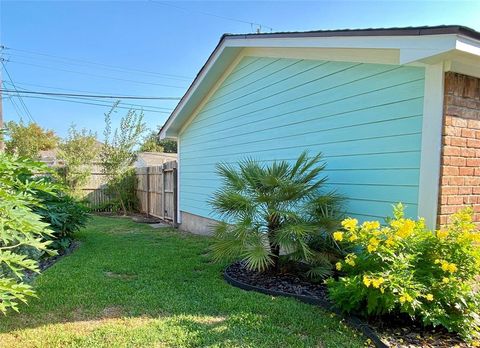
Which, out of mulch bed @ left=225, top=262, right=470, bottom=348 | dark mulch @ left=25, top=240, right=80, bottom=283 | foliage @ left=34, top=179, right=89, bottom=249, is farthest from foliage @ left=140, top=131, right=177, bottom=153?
mulch bed @ left=225, top=262, right=470, bottom=348

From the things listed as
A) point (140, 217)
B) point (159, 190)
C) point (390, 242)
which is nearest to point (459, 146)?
point (390, 242)

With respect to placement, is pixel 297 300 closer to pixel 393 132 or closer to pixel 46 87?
pixel 393 132

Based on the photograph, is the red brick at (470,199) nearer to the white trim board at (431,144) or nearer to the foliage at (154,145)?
the white trim board at (431,144)

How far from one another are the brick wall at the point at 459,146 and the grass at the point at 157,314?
183 centimetres

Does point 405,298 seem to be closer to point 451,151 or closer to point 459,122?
point 451,151

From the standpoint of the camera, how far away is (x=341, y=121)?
4727 millimetres

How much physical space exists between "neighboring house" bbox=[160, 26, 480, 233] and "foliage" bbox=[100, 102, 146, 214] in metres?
8.28

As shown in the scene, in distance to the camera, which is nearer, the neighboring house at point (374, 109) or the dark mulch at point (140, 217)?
the neighboring house at point (374, 109)

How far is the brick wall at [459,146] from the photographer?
3461 mm

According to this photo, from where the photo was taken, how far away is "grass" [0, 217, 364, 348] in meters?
2.92

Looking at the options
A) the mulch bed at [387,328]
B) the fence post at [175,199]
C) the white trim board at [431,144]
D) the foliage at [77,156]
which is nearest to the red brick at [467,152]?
the white trim board at [431,144]

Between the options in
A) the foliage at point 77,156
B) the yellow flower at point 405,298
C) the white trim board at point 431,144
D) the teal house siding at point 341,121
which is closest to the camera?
the yellow flower at point 405,298

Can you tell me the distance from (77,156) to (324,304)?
14.1 m

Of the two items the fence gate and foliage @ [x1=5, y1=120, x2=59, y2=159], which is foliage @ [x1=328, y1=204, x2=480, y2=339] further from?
foliage @ [x1=5, y1=120, x2=59, y2=159]
